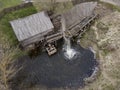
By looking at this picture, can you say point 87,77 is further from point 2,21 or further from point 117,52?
point 2,21

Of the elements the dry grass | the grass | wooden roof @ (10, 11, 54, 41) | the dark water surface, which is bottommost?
the dark water surface

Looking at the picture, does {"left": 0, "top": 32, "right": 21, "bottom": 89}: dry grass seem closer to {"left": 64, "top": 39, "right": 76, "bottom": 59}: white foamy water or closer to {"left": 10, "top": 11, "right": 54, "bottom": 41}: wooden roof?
{"left": 10, "top": 11, "right": 54, "bottom": 41}: wooden roof

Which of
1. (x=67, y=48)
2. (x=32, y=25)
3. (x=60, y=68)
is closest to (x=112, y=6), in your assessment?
(x=67, y=48)

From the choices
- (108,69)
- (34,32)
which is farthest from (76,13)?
(108,69)

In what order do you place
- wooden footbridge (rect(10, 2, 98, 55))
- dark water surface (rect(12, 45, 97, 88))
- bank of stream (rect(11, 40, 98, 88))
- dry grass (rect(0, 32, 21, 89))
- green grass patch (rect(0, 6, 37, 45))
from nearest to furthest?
dry grass (rect(0, 32, 21, 89)), bank of stream (rect(11, 40, 98, 88)), dark water surface (rect(12, 45, 97, 88)), wooden footbridge (rect(10, 2, 98, 55)), green grass patch (rect(0, 6, 37, 45))

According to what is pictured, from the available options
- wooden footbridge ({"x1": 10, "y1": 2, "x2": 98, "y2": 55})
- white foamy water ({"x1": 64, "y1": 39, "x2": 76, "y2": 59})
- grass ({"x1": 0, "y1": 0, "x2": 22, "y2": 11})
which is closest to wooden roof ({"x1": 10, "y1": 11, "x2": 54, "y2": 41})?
wooden footbridge ({"x1": 10, "y1": 2, "x2": 98, "y2": 55})
